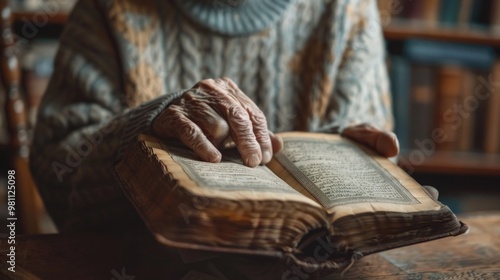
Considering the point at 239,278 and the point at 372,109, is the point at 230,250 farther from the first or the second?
the point at 372,109

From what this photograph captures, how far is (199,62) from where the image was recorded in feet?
4.36

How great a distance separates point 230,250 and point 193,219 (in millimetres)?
52

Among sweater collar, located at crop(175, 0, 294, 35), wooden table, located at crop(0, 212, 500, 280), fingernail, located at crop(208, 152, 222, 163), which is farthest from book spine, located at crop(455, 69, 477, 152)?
fingernail, located at crop(208, 152, 222, 163)

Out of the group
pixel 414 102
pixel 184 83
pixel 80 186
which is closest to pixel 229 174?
pixel 80 186

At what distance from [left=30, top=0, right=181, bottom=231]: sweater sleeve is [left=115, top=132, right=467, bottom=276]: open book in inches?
5.1

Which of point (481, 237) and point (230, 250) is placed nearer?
point (230, 250)

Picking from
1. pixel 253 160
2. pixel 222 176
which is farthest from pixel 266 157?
pixel 222 176

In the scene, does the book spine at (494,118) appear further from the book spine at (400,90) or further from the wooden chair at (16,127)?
the wooden chair at (16,127)

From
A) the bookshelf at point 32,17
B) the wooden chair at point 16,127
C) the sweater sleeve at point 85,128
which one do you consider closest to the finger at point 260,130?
the sweater sleeve at point 85,128

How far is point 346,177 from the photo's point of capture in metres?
0.93

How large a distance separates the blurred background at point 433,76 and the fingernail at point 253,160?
137 cm

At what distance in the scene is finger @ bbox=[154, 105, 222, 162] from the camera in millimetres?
905

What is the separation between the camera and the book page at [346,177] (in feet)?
2.83

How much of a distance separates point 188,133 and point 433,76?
1.45m
